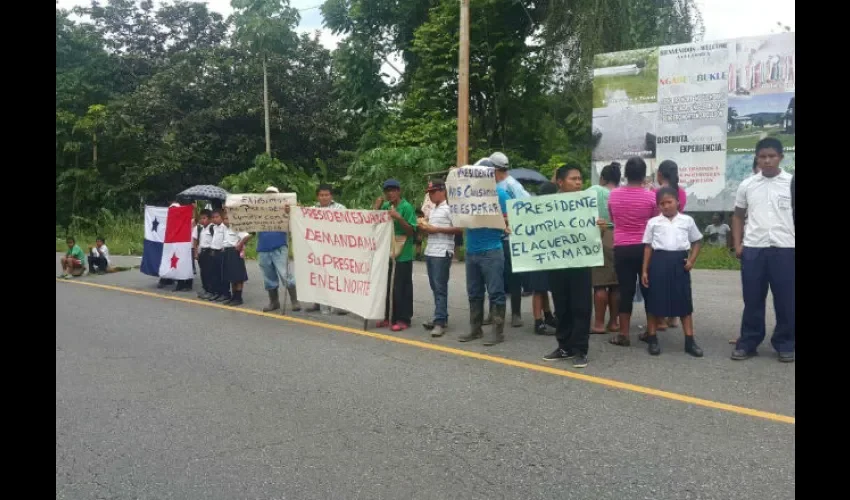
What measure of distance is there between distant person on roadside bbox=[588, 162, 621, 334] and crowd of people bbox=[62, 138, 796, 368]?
1 cm

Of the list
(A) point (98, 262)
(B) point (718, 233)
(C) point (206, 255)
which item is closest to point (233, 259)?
(C) point (206, 255)

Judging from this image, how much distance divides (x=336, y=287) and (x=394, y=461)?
15.4 ft

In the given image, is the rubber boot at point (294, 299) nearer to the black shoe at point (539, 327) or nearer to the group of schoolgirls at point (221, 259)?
the group of schoolgirls at point (221, 259)

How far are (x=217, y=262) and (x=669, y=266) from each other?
715 cm

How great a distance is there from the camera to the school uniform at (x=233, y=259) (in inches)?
427

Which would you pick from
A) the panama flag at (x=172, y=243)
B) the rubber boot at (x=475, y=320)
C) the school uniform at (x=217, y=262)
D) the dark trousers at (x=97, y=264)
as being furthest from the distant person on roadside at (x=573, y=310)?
the dark trousers at (x=97, y=264)

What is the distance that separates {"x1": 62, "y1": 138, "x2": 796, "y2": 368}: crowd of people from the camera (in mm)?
6344

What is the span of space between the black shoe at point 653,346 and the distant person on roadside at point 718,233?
12660mm

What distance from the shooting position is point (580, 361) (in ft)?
21.2

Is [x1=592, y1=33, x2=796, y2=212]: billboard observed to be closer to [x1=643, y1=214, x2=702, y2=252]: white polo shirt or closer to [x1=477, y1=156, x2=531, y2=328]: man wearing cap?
[x1=477, y1=156, x2=531, y2=328]: man wearing cap

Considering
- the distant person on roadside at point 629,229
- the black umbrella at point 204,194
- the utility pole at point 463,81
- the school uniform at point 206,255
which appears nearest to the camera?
the distant person on roadside at point 629,229

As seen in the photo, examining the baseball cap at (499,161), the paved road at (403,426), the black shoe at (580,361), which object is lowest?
the paved road at (403,426)

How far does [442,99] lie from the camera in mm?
26969

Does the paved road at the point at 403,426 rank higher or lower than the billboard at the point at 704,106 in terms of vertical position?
lower
